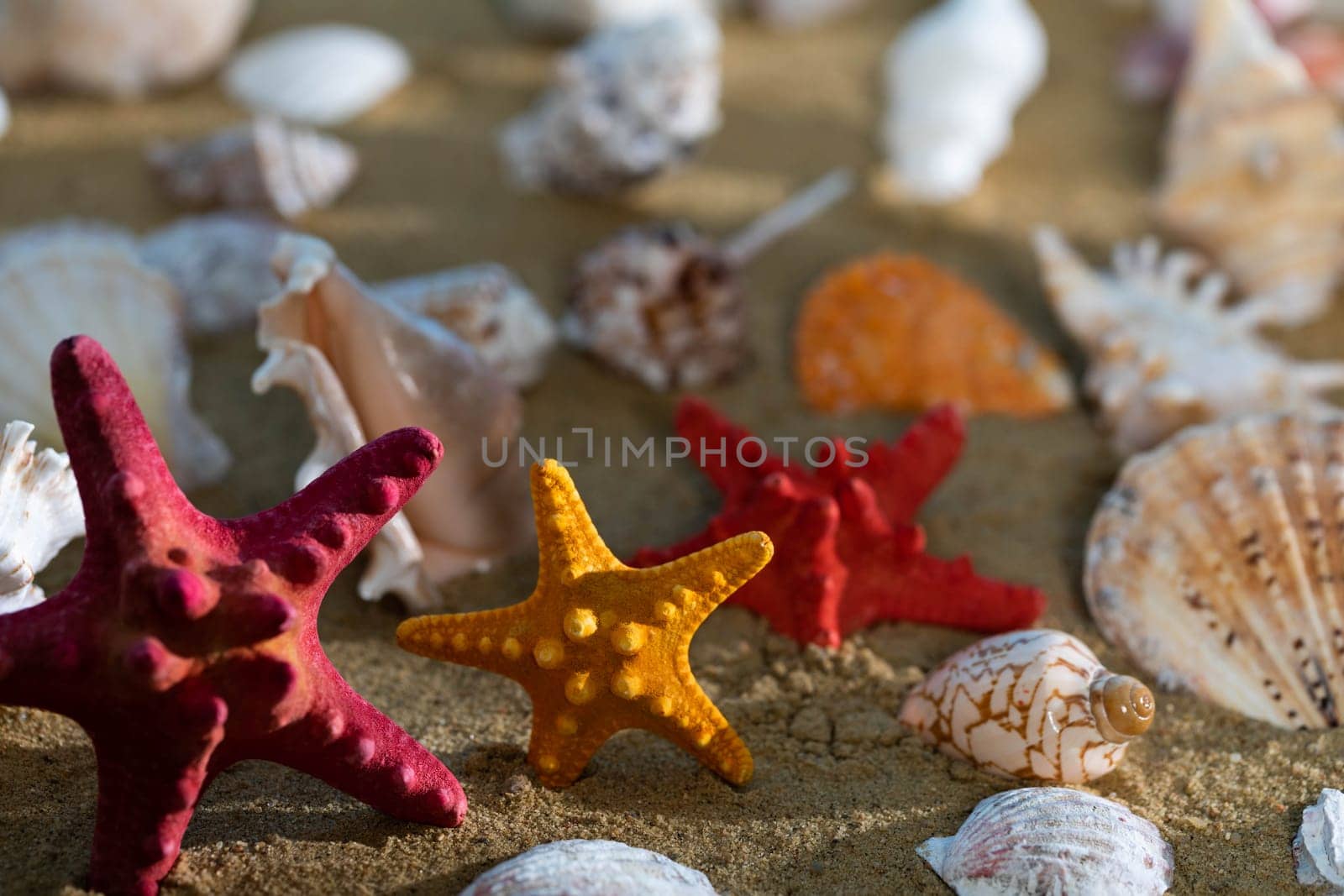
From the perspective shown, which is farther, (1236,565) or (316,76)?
(316,76)

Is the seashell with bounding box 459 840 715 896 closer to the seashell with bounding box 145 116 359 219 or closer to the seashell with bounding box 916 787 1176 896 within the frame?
the seashell with bounding box 916 787 1176 896

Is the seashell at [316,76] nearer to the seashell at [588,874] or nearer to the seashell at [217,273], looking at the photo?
the seashell at [217,273]

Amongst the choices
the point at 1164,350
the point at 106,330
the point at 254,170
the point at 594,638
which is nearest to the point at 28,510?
the point at 106,330

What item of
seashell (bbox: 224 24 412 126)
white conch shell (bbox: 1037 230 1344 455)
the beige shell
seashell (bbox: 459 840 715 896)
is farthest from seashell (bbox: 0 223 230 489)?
white conch shell (bbox: 1037 230 1344 455)

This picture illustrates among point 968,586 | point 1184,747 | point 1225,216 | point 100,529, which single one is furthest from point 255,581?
point 1225,216

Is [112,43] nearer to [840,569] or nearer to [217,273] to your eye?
[217,273]

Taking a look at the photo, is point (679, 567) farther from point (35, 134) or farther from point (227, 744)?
point (35, 134)
